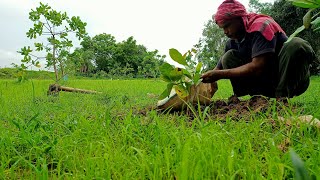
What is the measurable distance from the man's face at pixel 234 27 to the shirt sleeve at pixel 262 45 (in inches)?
7.8

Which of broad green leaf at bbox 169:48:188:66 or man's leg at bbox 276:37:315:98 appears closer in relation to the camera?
broad green leaf at bbox 169:48:188:66

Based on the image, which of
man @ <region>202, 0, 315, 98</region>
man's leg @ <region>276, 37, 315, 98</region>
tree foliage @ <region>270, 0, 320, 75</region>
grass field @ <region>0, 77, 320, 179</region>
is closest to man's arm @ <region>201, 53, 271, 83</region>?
man @ <region>202, 0, 315, 98</region>

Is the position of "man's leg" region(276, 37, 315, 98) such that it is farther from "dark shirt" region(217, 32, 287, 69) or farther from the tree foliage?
the tree foliage

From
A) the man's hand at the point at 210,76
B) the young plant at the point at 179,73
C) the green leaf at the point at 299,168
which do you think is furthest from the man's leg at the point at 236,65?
the green leaf at the point at 299,168

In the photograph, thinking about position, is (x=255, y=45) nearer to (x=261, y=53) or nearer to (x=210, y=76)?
(x=261, y=53)

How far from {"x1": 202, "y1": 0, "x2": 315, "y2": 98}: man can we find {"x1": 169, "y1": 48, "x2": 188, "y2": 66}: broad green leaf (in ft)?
1.22

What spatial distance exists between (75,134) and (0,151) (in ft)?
1.06

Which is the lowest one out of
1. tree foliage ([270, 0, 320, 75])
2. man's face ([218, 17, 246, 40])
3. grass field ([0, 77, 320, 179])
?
grass field ([0, 77, 320, 179])

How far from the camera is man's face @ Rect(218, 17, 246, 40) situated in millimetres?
2471

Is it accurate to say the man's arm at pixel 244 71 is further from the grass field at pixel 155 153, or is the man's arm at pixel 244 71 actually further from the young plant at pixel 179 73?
the grass field at pixel 155 153

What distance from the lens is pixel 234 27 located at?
2.50m

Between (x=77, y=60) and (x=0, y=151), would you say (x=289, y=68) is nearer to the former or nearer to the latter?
(x=0, y=151)

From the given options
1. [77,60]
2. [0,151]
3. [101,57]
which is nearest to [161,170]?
[0,151]

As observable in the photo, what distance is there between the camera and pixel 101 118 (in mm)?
1921
